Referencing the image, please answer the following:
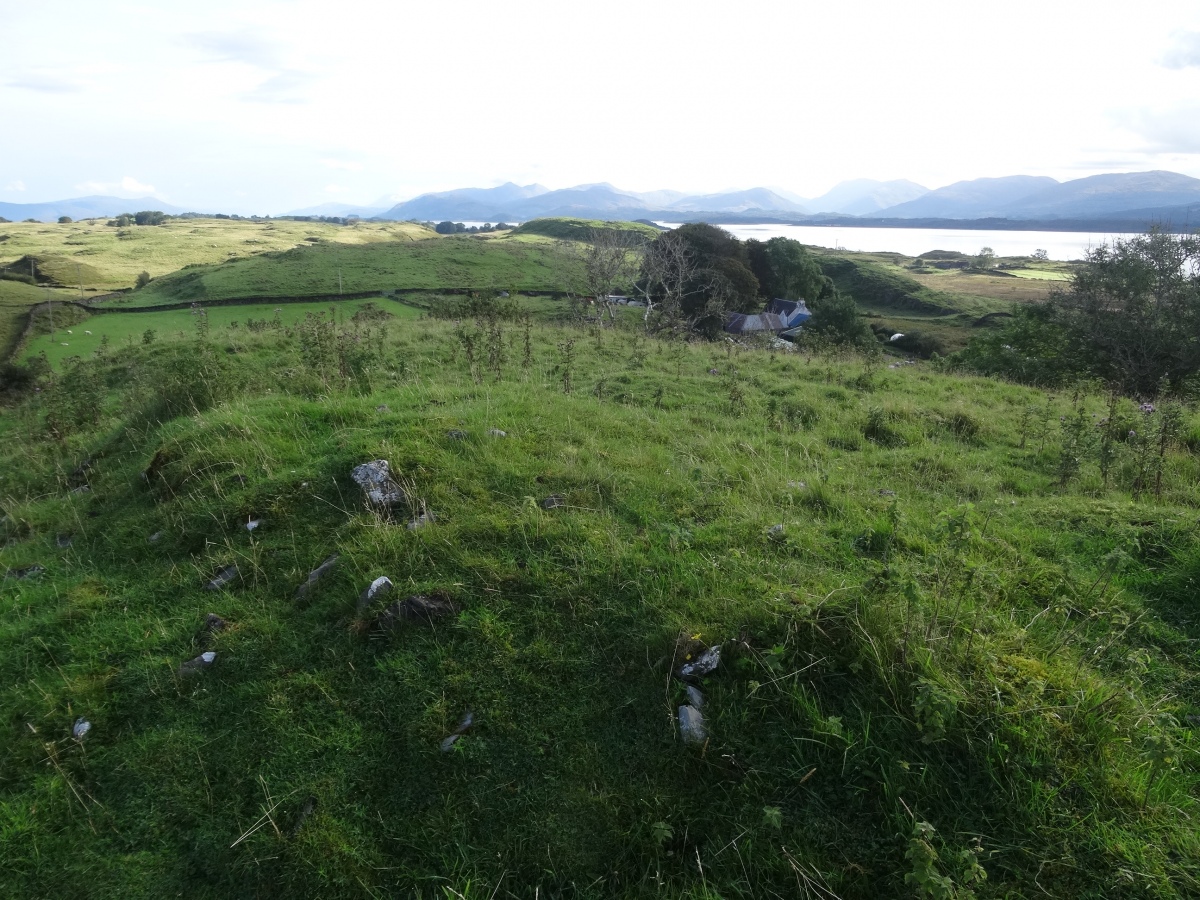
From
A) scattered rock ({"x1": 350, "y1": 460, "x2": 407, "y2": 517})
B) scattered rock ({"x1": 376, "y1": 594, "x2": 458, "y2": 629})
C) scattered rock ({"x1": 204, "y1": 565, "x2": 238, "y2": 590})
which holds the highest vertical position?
scattered rock ({"x1": 350, "y1": 460, "x2": 407, "y2": 517})

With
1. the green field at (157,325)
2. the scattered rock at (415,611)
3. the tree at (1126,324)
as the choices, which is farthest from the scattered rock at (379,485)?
the tree at (1126,324)

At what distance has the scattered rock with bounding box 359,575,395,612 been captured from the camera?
16.3 ft

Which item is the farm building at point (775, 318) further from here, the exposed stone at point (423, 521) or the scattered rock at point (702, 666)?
the scattered rock at point (702, 666)

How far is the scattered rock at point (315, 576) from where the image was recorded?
536 centimetres

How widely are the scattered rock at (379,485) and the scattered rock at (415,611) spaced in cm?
146

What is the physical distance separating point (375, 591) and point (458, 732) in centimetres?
158

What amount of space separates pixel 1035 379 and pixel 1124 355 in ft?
15.0

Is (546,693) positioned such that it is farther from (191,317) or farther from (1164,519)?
(191,317)

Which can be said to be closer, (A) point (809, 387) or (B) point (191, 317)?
(A) point (809, 387)

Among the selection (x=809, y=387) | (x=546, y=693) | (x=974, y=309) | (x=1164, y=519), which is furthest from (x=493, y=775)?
(x=974, y=309)

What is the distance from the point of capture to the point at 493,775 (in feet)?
12.1

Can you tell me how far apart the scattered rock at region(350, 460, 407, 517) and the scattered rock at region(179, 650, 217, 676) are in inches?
74.0

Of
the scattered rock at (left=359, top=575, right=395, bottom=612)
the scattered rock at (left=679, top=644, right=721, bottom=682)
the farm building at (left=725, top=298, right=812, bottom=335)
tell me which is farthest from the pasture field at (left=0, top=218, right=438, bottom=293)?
the scattered rock at (left=679, top=644, right=721, bottom=682)

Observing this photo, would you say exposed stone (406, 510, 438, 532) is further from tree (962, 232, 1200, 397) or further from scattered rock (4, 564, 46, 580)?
tree (962, 232, 1200, 397)
